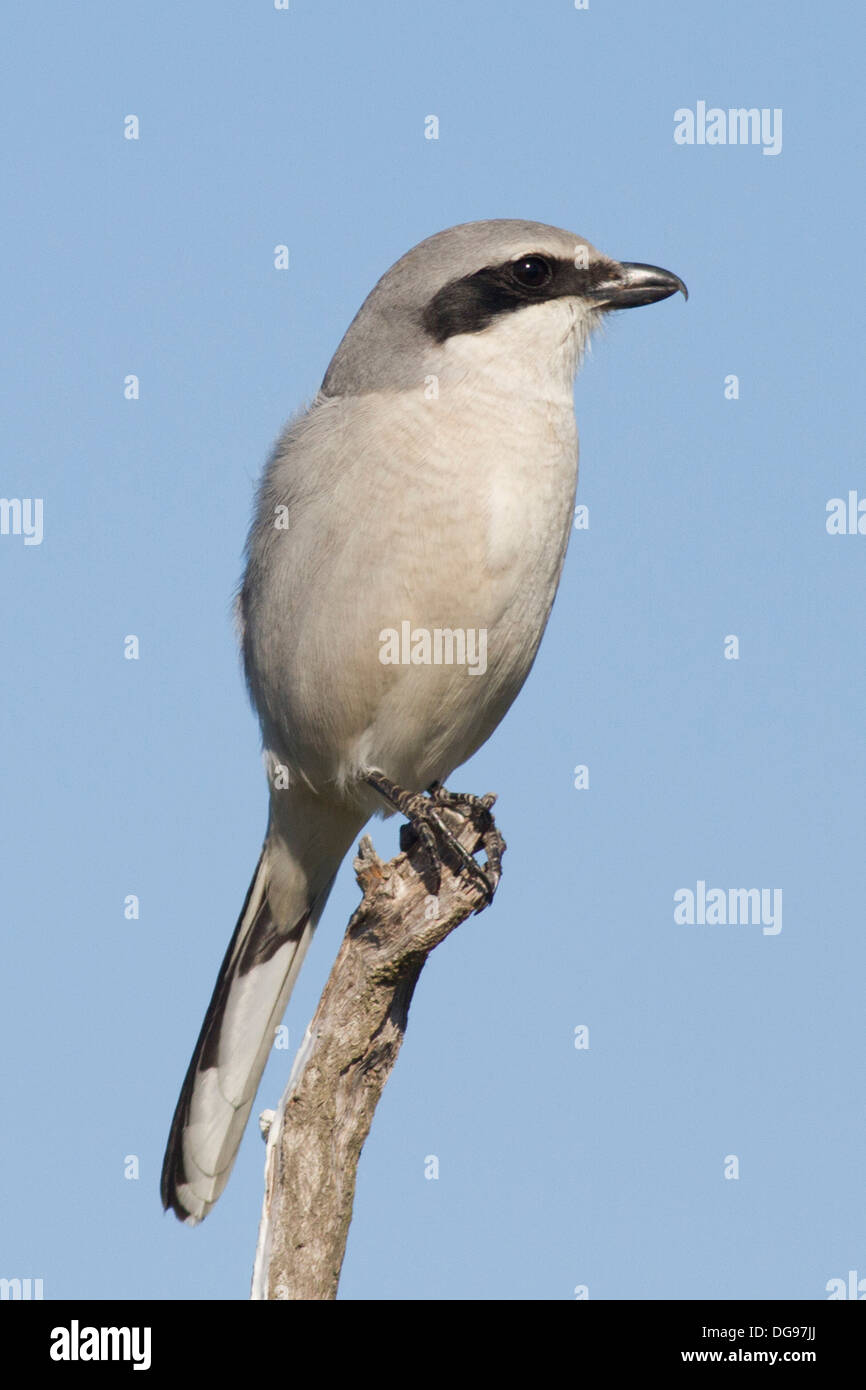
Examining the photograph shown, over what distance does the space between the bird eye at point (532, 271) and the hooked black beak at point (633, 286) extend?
6.9 inches

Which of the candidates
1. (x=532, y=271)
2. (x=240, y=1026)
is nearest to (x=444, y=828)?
(x=240, y=1026)

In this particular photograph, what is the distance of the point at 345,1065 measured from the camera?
4.32m

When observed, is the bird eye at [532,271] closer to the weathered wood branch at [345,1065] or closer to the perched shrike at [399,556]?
the perched shrike at [399,556]

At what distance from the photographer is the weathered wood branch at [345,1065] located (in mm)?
4199

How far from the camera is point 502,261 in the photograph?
5062 millimetres

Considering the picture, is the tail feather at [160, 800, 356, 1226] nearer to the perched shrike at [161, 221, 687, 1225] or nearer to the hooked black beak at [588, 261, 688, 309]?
the perched shrike at [161, 221, 687, 1225]

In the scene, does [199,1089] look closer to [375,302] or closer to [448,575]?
[448,575]

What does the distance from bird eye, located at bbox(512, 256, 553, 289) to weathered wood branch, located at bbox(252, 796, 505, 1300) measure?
1.88 meters

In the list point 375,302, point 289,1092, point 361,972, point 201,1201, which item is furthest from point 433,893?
point 375,302

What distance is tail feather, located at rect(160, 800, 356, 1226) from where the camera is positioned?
5.10 meters

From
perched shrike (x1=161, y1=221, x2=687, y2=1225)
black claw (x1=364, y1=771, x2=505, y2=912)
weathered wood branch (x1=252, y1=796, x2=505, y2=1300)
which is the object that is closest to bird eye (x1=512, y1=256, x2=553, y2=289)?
perched shrike (x1=161, y1=221, x2=687, y2=1225)

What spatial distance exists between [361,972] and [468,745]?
114 cm

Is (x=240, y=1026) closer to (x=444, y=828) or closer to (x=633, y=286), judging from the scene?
(x=444, y=828)

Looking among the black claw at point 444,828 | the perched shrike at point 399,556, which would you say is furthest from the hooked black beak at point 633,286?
the black claw at point 444,828
